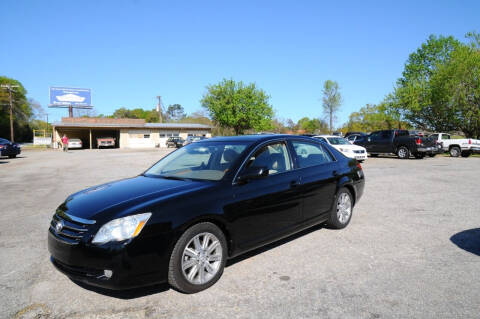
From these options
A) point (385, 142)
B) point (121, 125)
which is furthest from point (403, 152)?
point (121, 125)

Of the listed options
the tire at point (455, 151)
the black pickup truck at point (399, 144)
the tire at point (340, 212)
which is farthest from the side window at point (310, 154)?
the tire at point (455, 151)

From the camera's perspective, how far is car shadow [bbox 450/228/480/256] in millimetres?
4325

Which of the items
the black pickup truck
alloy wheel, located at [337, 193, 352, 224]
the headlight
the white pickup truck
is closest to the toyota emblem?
the headlight

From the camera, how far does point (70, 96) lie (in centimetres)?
6012

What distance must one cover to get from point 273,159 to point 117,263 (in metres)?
2.24

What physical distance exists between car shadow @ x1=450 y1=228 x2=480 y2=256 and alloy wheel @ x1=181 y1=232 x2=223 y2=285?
335cm

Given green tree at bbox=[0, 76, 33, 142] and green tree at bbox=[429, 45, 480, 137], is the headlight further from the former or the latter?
green tree at bbox=[0, 76, 33, 142]

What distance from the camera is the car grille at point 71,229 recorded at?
9.65ft

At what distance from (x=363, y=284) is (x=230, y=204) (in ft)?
5.17

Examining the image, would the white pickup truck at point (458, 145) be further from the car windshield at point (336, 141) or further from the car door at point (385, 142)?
the car windshield at point (336, 141)

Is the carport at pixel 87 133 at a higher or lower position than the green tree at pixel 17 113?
lower

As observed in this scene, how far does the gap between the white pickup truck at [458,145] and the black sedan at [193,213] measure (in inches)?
931

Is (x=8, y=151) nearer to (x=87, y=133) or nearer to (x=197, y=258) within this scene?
(x=197, y=258)

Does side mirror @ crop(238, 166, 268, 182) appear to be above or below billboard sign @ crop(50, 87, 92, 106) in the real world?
below
